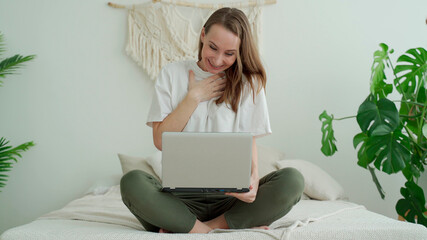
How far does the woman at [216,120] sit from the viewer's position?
141cm

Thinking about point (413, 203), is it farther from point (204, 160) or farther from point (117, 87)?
point (117, 87)

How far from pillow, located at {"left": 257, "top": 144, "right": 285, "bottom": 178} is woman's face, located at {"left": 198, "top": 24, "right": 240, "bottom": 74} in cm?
100

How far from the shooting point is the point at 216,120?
161cm

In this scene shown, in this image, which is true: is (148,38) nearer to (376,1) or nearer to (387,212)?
(376,1)

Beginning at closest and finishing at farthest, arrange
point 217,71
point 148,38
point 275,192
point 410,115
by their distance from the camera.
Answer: point 275,192
point 217,71
point 410,115
point 148,38

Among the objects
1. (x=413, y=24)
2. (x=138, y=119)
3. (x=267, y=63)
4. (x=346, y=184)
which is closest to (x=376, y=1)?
(x=413, y=24)

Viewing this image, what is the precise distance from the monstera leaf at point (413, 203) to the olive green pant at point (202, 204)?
2.82ft

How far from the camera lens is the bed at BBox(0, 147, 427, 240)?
131cm

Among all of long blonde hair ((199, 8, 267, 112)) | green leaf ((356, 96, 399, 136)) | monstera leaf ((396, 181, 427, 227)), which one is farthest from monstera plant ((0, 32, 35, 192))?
monstera leaf ((396, 181, 427, 227))

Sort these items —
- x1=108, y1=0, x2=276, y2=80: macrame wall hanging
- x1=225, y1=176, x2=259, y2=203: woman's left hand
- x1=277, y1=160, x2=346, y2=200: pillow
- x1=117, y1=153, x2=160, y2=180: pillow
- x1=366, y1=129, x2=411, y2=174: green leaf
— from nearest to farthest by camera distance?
x1=225, y1=176, x2=259, y2=203: woman's left hand < x1=366, y1=129, x2=411, y2=174: green leaf < x1=277, y1=160, x2=346, y2=200: pillow < x1=117, y1=153, x2=160, y2=180: pillow < x1=108, y1=0, x2=276, y2=80: macrame wall hanging

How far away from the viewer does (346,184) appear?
2920 millimetres

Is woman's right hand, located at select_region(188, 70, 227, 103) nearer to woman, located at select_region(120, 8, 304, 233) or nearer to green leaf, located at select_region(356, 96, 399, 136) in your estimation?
woman, located at select_region(120, 8, 304, 233)

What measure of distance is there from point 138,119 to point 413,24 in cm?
191

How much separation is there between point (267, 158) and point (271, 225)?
3.36 feet
